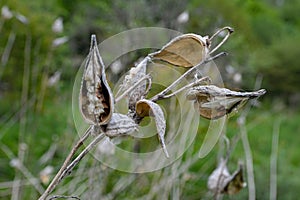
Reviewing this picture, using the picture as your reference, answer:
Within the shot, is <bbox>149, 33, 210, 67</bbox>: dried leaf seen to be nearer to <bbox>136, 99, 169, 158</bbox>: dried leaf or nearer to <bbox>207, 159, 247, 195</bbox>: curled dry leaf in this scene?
<bbox>136, 99, 169, 158</bbox>: dried leaf

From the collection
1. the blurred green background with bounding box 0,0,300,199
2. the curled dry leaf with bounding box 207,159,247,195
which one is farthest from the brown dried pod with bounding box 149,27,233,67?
the blurred green background with bounding box 0,0,300,199

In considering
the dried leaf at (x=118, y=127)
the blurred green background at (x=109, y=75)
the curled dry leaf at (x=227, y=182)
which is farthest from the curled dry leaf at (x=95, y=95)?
the blurred green background at (x=109, y=75)

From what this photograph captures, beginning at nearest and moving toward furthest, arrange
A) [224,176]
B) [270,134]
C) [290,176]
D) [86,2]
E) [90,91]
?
[90,91] → [224,176] → [290,176] → [270,134] → [86,2]

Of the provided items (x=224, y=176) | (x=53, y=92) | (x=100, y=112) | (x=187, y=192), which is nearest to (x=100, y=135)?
(x=100, y=112)

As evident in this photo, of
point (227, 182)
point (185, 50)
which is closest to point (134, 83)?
point (185, 50)

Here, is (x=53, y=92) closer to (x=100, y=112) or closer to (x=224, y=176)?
(x=224, y=176)

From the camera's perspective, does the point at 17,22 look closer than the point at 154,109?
No
